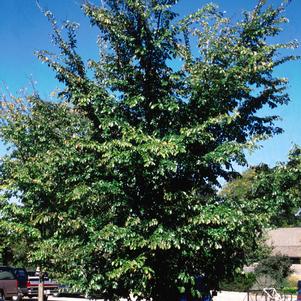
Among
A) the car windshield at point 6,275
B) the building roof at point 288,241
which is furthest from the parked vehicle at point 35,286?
the building roof at point 288,241

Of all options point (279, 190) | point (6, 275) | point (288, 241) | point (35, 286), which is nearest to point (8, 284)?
point (6, 275)

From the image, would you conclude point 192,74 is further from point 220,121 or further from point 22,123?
point 22,123

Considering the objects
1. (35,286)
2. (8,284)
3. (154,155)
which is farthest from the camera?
(35,286)

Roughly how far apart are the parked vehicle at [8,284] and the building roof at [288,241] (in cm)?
3236

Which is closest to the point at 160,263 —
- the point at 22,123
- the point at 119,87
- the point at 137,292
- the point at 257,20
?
the point at 137,292

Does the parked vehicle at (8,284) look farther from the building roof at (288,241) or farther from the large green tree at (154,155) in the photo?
the building roof at (288,241)

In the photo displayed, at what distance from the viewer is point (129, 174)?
9.34m

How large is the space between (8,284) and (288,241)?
37.1m

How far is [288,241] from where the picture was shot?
5434 cm

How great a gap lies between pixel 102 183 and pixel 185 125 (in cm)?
210

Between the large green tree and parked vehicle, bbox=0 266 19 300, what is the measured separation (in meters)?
15.7

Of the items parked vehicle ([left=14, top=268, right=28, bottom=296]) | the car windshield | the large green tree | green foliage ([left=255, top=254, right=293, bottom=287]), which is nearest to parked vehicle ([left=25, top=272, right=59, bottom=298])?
parked vehicle ([left=14, top=268, right=28, bottom=296])

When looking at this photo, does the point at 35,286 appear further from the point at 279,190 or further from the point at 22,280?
the point at 279,190

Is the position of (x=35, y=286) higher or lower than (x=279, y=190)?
lower
